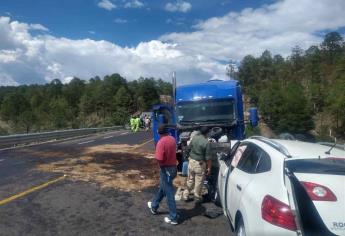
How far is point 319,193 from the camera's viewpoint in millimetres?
4371


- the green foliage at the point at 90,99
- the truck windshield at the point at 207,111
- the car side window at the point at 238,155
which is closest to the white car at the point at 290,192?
the car side window at the point at 238,155

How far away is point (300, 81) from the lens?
135 m

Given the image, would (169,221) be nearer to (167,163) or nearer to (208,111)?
(167,163)

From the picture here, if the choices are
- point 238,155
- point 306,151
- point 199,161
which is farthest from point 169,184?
point 306,151

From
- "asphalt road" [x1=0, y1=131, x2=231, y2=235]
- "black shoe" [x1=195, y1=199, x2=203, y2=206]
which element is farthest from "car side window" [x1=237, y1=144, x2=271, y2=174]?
"black shoe" [x1=195, y1=199, x2=203, y2=206]

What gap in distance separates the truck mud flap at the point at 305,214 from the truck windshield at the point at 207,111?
9.49 meters

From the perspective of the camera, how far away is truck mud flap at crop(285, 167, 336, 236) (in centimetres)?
418

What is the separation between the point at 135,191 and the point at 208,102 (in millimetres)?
5013

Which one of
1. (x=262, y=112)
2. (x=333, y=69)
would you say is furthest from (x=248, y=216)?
(x=333, y=69)

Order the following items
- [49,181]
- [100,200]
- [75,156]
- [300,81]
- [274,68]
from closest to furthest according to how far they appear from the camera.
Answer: [100,200] → [49,181] → [75,156] → [300,81] → [274,68]

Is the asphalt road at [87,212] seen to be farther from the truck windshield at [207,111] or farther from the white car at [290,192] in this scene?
the truck windshield at [207,111]

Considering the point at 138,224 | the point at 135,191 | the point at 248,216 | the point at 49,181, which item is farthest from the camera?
the point at 49,181

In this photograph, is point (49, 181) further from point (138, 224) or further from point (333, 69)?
point (333, 69)

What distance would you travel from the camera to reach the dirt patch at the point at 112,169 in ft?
37.4
